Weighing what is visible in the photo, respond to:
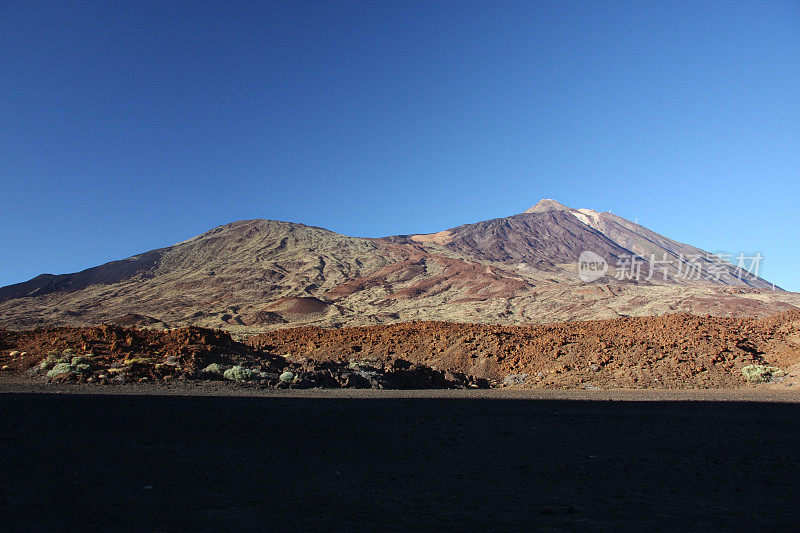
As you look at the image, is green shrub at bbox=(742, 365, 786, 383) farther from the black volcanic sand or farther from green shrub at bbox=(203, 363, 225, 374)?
green shrub at bbox=(203, 363, 225, 374)

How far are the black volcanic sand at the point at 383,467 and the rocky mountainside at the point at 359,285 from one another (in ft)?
129

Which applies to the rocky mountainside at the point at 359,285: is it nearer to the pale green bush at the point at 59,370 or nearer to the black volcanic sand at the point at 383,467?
the pale green bush at the point at 59,370

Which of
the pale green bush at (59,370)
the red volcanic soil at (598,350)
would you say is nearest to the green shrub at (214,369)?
the pale green bush at (59,370)

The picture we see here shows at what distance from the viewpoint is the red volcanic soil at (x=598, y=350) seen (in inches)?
661

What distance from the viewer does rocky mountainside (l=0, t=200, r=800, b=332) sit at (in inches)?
2124

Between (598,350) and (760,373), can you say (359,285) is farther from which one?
(760,373)

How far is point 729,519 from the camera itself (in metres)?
4.18

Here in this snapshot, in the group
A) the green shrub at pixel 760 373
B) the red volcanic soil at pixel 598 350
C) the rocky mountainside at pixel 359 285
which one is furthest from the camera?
the rocky mountainside at pixel 359 285

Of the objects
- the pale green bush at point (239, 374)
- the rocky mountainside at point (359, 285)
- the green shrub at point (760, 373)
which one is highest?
the rocky mountainside at point (359, 285)

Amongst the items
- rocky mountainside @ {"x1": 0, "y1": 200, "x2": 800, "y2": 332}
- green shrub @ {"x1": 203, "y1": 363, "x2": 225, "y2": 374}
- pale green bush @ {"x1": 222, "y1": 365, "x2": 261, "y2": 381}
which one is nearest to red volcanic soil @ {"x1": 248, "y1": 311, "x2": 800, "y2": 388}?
pale green bush @ {"x1": 222, "y1": 365, "x2": 261, "y2": 381}

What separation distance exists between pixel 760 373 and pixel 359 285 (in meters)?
63.2

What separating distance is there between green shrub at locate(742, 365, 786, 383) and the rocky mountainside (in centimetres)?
3122

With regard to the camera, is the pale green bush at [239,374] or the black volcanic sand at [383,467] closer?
the black volcanic sand at [383,467]

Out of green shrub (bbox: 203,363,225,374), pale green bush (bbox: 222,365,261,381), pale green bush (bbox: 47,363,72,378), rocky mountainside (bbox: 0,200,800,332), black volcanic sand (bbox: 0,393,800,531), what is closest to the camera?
black volcanic sand (bbox: 0,393,800,531)
